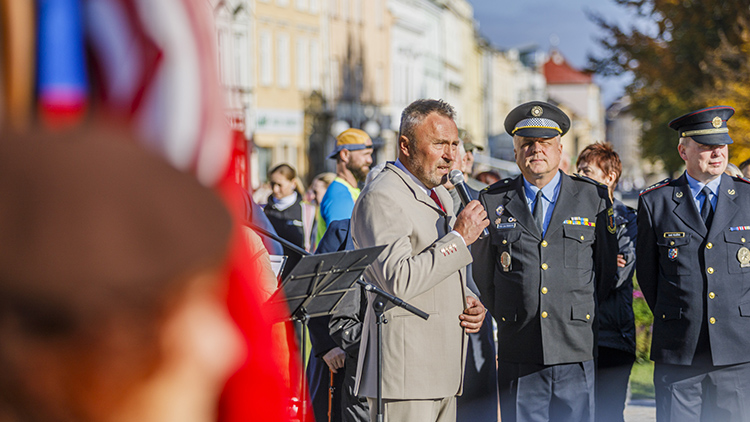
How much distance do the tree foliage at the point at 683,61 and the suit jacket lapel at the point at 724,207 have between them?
460 inches

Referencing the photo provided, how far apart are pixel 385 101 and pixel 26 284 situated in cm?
5015

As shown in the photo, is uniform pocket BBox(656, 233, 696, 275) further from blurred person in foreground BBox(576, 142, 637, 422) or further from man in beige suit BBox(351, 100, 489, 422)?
man in beige suit BBox(351, 100, 489, 422)

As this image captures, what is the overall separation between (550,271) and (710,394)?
1276mm

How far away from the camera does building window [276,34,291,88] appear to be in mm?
37906

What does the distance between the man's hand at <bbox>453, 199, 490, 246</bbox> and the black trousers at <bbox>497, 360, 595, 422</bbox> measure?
1247mm

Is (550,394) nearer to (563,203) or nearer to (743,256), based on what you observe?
(563,203)

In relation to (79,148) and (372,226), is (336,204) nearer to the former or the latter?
(372,226)

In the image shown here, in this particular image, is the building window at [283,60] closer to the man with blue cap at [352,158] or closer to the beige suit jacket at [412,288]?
the man with blue cap at [352,158]

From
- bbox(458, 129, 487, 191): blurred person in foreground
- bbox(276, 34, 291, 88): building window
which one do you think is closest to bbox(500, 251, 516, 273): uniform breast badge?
bbox(458, 129, 487, 191): blurred person in foreground

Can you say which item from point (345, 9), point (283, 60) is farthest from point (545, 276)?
point (345, 9)

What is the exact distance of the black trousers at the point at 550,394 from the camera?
4.60m

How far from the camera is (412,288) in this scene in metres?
3.65

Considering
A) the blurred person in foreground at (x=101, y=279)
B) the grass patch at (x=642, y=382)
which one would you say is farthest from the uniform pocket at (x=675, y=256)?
the blurred person in foreground at (x=101, y=279)

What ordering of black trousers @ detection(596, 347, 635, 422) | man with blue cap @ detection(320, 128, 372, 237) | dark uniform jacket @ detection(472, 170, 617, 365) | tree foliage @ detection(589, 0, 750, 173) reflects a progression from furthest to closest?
tree foliage @ detection(589, 0, 750, 173) < man with blue cap @ detection(320, 128, 372, 237) < black trousers @ detection(596, 347, 635, 422) < dark uniform jacket @ detection(472, 170, 617, 365)
